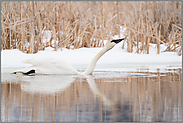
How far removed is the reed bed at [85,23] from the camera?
11945 millimetres

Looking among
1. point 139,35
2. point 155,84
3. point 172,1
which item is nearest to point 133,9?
point 139,35

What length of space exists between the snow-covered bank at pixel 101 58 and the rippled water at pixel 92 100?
336cm

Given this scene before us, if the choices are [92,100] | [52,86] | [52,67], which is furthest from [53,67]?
[92,100]

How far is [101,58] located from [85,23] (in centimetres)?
232

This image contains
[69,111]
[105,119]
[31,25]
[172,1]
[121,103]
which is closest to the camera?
[105,119]

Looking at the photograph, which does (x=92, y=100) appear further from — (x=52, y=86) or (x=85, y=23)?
(x=85, y=23)

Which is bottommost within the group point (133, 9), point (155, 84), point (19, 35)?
point (155, 84)

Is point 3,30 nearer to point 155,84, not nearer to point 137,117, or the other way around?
point 155,84

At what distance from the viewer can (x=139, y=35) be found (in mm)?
13320

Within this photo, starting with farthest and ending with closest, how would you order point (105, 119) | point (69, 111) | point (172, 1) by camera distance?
point (172, 1) < point (69, 111) < point (105, 119)

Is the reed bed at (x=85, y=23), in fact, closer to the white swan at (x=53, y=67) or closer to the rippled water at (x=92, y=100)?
the white swan at (x=53, y=67)

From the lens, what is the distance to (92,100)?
4723mm

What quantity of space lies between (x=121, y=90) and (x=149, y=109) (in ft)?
5.04

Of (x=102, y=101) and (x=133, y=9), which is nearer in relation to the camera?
(x=102, y=101)
